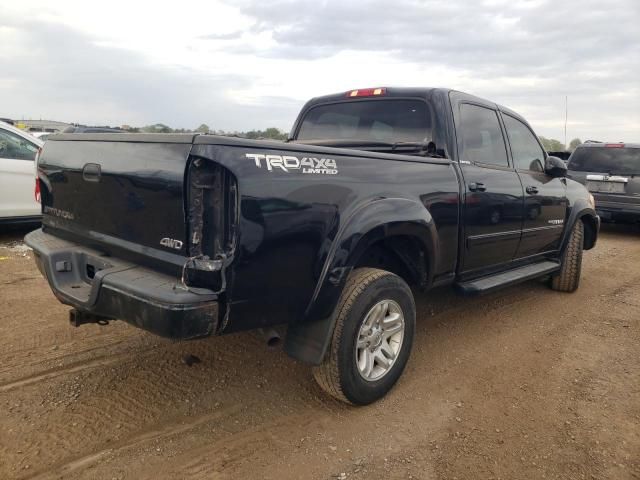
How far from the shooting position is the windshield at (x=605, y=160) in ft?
31.2

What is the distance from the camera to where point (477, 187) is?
12.6ft

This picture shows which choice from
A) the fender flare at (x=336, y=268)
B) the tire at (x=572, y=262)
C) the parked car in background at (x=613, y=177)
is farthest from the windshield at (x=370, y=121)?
the parked car in background at (x=613, y=177)

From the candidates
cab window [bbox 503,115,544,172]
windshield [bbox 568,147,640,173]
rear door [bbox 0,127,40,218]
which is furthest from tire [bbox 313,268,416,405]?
windshield [bbox 568,147,640,173]

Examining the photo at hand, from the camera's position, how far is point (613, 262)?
7539 millimetres

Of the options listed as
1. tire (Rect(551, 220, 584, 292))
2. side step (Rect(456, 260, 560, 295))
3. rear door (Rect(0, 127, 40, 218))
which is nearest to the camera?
side step (Rect(456, 260, 560, 295))

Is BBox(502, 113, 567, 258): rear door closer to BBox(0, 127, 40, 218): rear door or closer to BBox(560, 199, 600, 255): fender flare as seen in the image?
BBox(560, 199, 600, 255): fender flare

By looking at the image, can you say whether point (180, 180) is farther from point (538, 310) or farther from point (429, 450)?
point (538, 310)

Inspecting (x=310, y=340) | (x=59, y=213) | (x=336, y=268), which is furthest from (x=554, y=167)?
(x=59, y=213)

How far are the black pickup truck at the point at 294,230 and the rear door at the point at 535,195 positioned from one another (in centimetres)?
37

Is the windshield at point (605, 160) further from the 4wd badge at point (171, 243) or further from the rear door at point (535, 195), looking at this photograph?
the 4wd badge at point (171, 243)

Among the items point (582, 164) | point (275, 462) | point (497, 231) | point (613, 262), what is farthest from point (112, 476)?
point (582, 164)

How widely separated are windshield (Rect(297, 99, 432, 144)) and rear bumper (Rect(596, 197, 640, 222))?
23.5 ft

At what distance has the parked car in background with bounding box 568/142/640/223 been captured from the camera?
9.36m

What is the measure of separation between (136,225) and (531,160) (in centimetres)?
382
